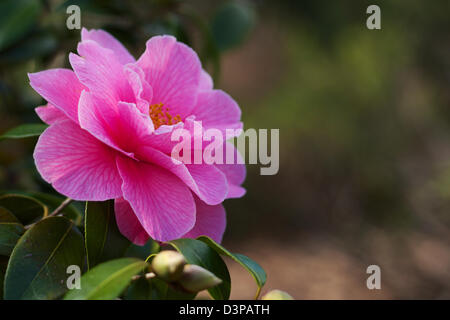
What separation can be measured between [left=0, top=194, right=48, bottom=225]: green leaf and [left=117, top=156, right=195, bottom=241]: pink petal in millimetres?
157

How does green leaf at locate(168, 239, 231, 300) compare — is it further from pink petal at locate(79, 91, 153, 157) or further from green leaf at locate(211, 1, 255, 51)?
green leaf at locate(211, 1, 255, 51)

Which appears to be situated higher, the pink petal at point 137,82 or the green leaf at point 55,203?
the pink petal at point 137,82

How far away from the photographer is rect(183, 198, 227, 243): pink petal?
1.67ft

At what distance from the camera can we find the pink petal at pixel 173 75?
0.54 meters

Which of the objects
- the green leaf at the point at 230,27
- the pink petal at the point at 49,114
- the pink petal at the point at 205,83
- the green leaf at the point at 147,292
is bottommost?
the green leaf at the point at 147,292

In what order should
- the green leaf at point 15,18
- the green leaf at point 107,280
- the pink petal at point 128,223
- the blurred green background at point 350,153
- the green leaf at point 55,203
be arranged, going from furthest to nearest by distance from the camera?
the blurred green background at point 350,153
the green leaf at point 15,18
the green leaf at point 55,203
the pink petal at point 128,223
the green leaf at point 107,280

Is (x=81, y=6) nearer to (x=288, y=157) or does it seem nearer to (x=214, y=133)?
(x=214, y=133)

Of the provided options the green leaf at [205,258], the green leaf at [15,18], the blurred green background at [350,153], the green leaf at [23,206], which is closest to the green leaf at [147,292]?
the green leaf at [205,258]

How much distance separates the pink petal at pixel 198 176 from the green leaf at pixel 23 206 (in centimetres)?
17

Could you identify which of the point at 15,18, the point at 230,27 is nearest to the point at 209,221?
the point at 15,18

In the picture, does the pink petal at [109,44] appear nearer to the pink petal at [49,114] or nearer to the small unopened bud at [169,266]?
the pink petal at [49,114]

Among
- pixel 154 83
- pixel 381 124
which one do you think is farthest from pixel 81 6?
pixel 381 124

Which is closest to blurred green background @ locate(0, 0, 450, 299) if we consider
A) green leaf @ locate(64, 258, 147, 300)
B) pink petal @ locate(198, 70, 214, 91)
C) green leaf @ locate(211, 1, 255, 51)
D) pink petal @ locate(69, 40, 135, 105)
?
green leaf @ locate(211, 1, 255, 51)

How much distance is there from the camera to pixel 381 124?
9.75 feet
